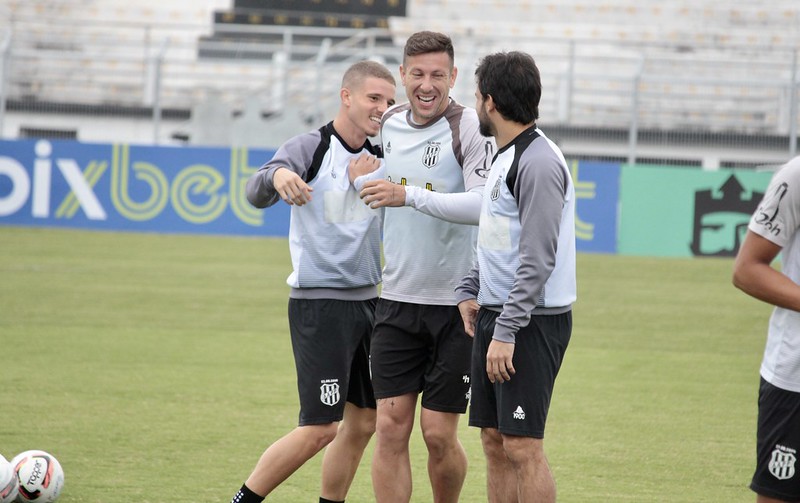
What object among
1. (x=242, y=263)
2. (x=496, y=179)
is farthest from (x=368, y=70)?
(x=242, y=263)

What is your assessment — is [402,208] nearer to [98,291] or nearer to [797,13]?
[98,291]

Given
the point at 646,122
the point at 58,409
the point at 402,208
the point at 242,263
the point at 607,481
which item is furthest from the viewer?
the point at 646,122

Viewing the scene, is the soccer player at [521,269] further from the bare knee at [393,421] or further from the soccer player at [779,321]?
the soccer player at [779,321]

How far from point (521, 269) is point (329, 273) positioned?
1.24 meters

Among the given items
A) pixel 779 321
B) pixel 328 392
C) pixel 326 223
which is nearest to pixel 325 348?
pixel 328 392

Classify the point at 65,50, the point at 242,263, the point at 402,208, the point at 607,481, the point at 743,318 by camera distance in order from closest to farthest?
the point at 402,208 → the point at 607,481 → the point at 743,318 → the point at 242,263 → the point at 65,50

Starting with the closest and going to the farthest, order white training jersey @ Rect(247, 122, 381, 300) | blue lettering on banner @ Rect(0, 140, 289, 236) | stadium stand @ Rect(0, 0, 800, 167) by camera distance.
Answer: white training jersey @ Rect(247, 122, 381, 300) → blue lettering on banner @ Rect(0, 140, 289, 236) → stadium stand @ Rect(0, 0, 800, 167)

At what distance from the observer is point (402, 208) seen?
16.9 ft

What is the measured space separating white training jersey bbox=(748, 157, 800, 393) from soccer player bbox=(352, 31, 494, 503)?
159 centimetres

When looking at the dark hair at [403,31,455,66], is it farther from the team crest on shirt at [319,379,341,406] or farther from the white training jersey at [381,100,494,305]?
the team crest on shirt at [319,379,341,406]

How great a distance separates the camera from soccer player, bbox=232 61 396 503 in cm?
511

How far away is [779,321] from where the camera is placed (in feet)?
12.1

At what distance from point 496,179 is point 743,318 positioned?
8955mm

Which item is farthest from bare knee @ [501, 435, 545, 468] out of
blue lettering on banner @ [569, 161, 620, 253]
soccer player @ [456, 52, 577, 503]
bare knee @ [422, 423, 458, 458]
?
blue lettering on banner @ [569, 161, 620, 253]
